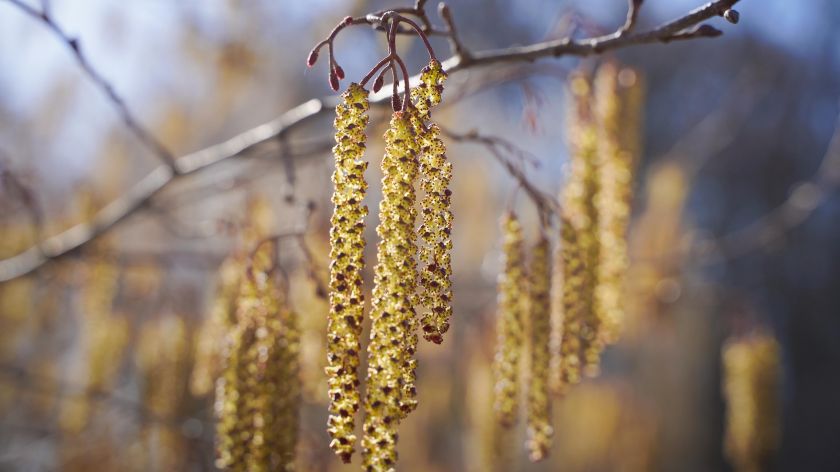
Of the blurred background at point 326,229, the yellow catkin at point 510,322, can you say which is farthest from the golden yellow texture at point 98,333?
the yellow catkin at point 510,322

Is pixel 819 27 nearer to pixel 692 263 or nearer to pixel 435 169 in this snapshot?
pixel 692 263

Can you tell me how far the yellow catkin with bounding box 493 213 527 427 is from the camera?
1.06m

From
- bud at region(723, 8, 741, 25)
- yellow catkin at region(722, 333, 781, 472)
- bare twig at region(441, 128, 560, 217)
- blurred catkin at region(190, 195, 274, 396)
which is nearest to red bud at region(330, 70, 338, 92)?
bare twig at region(441, 128, 560, 217)

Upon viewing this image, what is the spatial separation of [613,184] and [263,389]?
0.81m

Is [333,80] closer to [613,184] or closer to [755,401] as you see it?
[613,184]

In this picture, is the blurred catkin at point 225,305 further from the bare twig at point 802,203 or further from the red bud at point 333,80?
the bare twig at point 802,203

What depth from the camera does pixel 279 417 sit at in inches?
40.6

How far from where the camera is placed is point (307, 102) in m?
A: 1.23

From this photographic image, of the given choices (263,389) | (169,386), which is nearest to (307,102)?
(263,389)

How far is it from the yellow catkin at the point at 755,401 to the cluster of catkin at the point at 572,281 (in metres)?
1.35

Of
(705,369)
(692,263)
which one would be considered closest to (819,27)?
(705,369)

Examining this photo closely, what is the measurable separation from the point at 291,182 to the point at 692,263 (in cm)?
203

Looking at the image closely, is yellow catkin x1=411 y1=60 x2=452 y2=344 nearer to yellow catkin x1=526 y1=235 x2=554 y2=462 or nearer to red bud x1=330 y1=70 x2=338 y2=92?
red bud x1=330 y1=70 x2=338 y2=92

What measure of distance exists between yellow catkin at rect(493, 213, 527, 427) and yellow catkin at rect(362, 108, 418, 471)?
408 mm
